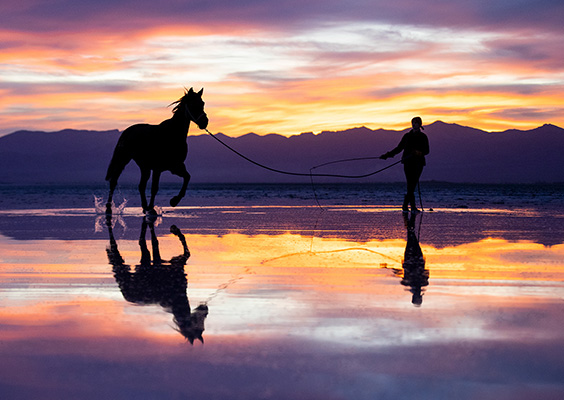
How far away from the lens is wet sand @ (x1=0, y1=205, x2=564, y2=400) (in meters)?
3.27

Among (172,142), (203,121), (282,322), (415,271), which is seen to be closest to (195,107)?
(203,121)

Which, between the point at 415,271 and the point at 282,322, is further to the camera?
the point at 415,271

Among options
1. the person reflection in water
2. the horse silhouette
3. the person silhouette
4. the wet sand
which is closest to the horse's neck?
the horse silhouette

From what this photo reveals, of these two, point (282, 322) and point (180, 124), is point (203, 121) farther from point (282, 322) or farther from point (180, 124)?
point (282, 322)

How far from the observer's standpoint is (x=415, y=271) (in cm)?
680

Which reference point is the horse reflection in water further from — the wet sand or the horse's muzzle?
the horse's muzzle

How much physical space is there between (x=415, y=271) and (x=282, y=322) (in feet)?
8.79

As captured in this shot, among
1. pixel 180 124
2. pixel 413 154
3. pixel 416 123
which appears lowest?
pixel 413 154

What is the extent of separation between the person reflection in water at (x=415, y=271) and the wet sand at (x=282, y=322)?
20mm

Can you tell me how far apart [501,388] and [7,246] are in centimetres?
755

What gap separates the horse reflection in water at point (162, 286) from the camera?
4469 mm

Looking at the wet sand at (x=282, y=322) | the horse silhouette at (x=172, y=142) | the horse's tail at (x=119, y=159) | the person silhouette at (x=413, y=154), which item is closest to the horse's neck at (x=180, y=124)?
the horse silhouette at (x=172, y=142)

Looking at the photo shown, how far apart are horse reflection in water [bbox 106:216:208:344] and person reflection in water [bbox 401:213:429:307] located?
159 cm

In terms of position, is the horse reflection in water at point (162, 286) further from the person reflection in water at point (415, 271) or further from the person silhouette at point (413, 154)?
the person silhouette at point (413, 154)
